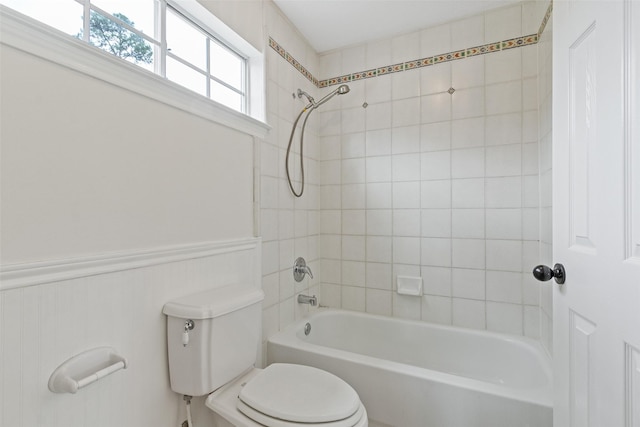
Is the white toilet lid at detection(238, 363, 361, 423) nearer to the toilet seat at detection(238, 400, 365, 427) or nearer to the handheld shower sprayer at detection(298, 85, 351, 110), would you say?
the toilet seat at detection(238, 400, 365, 427)

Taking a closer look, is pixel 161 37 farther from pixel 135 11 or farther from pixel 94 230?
pixel 94 230

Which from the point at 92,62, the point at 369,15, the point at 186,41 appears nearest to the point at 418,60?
the point at 369,15

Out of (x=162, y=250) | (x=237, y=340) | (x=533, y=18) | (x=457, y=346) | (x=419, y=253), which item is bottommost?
(x=457, y=346)

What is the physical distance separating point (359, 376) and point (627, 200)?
49.5 inches

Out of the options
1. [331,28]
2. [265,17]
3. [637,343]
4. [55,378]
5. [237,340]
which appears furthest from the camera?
[331,28]

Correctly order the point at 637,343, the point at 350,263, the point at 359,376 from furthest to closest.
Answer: the point at 350,263 → the point at 359,376 → the point at 637,343

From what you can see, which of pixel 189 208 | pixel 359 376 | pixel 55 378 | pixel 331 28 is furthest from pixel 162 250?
pixel 331 28

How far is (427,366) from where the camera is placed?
6.48ft

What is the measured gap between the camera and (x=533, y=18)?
70.0 inches

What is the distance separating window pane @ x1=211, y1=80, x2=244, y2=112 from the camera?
5.21 feet

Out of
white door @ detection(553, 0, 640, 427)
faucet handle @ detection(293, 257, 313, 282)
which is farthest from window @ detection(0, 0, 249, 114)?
white door @ detection(553, 0, 640, 427)

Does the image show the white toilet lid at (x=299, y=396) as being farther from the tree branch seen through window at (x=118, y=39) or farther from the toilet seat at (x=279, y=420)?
the tree branch seen through window at (x=118, y=39)

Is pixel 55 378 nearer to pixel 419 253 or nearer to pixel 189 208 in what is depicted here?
pixel 189 208

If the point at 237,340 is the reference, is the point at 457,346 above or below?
below
